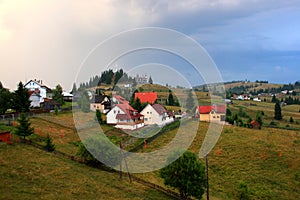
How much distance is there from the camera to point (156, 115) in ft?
123

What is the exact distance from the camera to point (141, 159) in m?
Result: 34.8

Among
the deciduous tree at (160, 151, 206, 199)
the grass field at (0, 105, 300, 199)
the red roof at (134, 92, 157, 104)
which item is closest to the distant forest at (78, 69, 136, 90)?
the red roof at (134, 92, 157, 104)

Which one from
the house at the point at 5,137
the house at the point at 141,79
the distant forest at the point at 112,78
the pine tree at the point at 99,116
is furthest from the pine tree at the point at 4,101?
the house at the point at 141,79

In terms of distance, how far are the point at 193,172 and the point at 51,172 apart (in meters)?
11.8

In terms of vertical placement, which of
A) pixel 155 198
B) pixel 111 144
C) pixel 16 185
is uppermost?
pixel 111 144

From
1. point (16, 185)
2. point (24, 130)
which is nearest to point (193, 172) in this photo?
point (16, 185)

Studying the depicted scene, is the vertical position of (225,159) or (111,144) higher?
(111,144)

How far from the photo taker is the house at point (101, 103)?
2911cm

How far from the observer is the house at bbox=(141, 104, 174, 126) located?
31.8m

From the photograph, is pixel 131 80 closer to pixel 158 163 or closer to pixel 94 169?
pixel 94 169

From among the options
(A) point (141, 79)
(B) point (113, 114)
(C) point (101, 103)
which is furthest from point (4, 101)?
(A) point (141, 79)

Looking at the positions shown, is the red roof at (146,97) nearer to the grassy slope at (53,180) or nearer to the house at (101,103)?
the house at (101,103)

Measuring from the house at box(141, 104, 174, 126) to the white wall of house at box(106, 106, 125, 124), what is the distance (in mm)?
2616

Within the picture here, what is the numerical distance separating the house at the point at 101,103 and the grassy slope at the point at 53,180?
5823 millimetres
